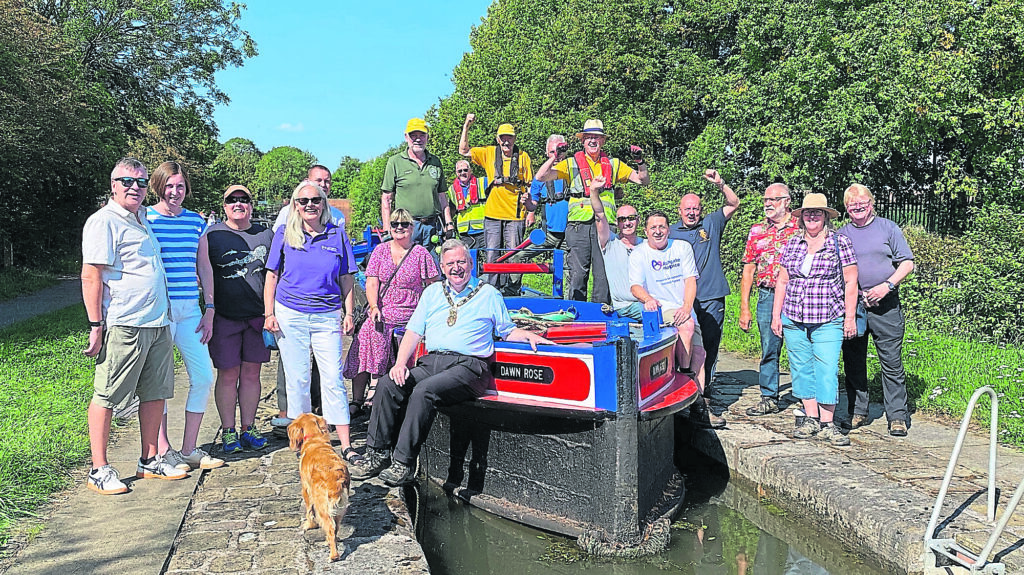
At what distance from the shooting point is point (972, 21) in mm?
16344

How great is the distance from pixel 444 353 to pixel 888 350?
12.2 ft

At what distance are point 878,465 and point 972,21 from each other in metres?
14.2

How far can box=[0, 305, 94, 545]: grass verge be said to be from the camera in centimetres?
508

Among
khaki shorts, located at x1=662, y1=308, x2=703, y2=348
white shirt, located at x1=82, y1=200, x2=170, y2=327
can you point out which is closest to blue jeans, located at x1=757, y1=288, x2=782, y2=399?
khaki shorts, located at x1=662, y1=308, x2=703, y2=348

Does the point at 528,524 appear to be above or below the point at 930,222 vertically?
below

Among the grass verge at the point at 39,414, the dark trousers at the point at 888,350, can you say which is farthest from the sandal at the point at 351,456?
the dark trousers at the point at 888,350

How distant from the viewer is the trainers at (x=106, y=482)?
5.09 metres

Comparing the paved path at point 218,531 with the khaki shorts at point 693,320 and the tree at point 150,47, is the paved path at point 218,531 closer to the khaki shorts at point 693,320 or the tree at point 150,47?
the khaki shorts at point 693,320

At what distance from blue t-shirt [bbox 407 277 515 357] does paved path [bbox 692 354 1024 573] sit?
2.36 m

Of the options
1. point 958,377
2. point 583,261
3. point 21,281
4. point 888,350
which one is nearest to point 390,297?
point 583,261

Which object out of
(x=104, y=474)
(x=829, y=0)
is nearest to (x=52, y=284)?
(x=104, y=474)

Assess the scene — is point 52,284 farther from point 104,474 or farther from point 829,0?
point 829,0

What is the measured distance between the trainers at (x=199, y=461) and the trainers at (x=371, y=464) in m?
0.99

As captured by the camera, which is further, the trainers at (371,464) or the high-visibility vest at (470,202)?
the high-visibility vest at (470,202)
